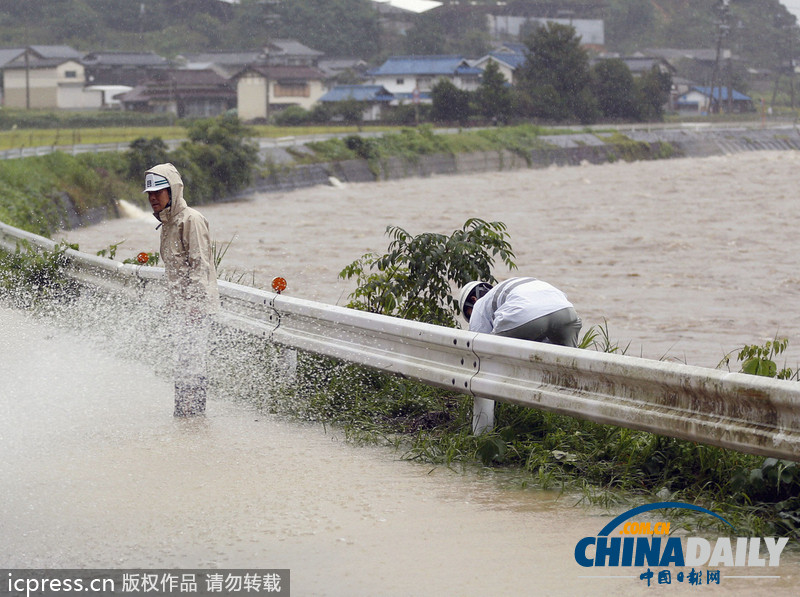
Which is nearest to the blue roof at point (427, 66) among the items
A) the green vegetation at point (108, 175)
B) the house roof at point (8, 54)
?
the house roof at point (8, 54)

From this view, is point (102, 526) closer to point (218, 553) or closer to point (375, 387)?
point (218, 553)

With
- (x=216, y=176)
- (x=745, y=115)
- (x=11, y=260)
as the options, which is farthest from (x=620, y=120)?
(x=11, y=260)

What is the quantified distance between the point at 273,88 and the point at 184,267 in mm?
60377

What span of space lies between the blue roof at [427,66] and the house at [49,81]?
1813cm

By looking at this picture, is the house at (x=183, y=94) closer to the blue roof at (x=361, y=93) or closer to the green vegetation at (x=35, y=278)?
the blue roof at (x=361, y=93)

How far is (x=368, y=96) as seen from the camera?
209ft

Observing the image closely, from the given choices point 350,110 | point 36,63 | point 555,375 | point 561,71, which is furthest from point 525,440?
point 36,63

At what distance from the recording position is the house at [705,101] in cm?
8400

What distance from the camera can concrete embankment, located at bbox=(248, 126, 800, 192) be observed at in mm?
38375

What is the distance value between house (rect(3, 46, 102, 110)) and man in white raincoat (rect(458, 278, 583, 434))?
59.6 m

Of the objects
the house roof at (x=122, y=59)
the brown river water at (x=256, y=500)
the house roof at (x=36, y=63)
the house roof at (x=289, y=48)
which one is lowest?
the brown river water at (x=256, y=500)

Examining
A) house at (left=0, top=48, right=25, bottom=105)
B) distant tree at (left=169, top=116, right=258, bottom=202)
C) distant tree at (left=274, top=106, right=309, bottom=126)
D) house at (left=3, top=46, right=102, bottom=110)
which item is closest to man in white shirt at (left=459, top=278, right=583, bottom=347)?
distant tree at (left=169, top=116, right=258, bottom=202)

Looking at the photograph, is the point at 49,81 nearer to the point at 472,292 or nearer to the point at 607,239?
the point at 607,239

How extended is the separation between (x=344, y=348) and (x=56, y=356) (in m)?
2.63
